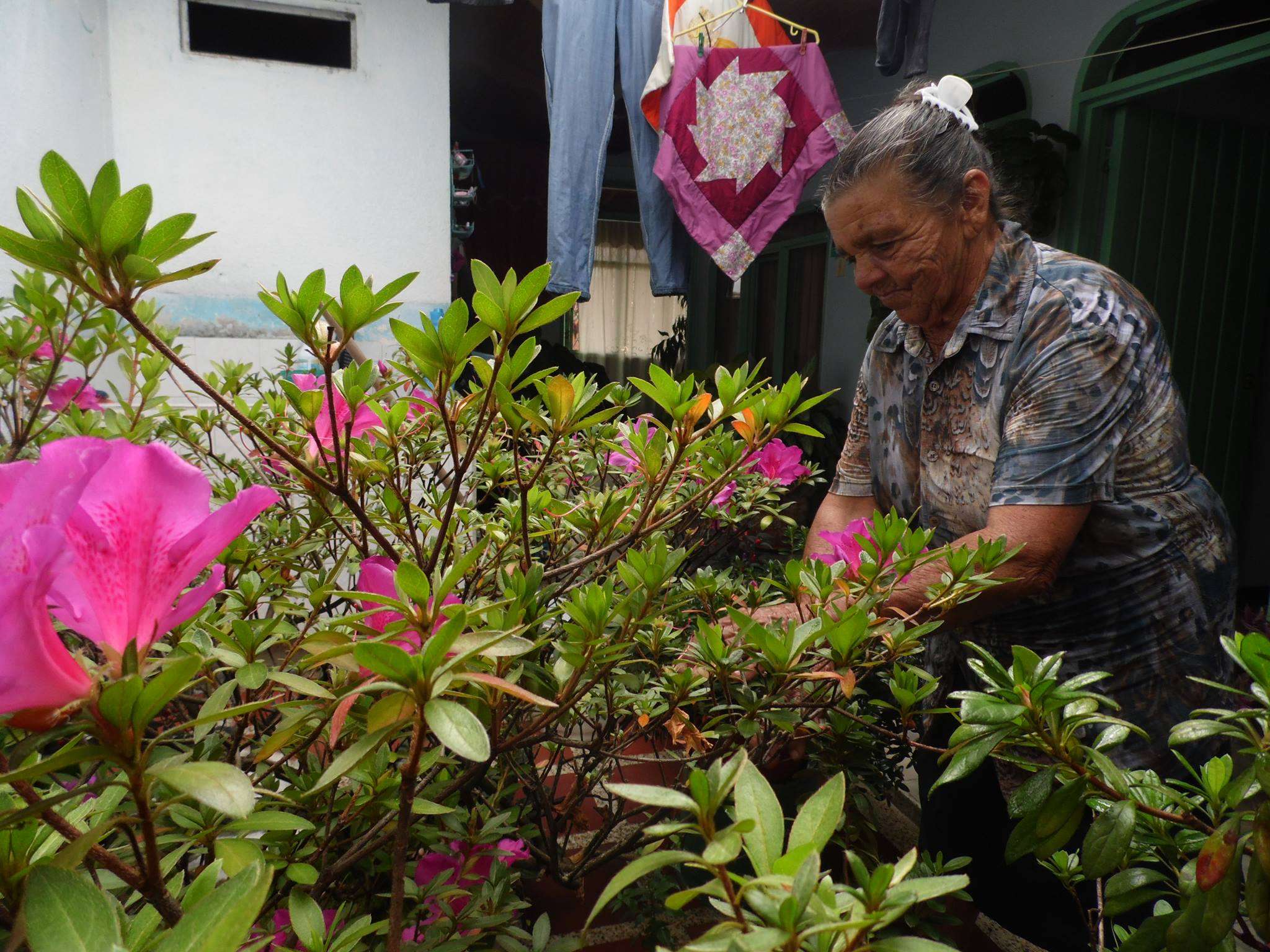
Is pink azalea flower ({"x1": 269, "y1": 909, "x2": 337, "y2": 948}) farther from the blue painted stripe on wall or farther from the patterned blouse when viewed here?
the blue painted stripe on wall

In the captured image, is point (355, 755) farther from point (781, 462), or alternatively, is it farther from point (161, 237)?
point (781, 462)

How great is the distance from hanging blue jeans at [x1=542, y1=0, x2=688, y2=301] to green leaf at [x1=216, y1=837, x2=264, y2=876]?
368 cm

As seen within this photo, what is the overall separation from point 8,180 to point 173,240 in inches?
149

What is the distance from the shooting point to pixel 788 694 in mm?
751

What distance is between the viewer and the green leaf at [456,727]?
0.37 metres

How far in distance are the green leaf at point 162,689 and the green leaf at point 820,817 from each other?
277 mm

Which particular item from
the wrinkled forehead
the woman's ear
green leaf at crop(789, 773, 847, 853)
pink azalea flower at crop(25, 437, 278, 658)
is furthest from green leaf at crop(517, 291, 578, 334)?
the woman's ear

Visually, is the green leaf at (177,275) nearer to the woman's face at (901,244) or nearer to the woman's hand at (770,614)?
the woman's hand at (770,614)

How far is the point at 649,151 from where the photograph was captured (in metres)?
4.17

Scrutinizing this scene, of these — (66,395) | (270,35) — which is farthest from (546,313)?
(270,35)

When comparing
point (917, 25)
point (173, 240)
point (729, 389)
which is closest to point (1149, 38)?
point (917, 25)

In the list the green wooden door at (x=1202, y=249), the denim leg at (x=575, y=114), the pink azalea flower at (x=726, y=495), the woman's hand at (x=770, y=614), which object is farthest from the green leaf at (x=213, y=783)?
the green wooden door at (x=1202, y=249)

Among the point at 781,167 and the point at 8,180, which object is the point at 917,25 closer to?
the point at 781,167

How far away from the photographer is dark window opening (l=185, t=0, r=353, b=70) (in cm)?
397
